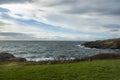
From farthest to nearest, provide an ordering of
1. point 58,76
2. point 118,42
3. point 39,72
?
point 118,42
point 39,72
point 58,76

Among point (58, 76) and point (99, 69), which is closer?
point (58, 76)

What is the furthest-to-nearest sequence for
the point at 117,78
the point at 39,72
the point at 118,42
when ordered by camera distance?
1. the point at 118,42
2. the point at 39,72
3. the point at 117,78

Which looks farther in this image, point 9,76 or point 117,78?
point 9,76

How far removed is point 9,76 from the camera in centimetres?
2028

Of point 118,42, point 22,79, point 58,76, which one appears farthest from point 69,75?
point 118,42

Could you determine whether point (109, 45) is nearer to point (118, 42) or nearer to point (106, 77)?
point (118, 42)

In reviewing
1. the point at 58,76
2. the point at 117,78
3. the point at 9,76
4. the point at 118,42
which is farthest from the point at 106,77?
the point at 118,42

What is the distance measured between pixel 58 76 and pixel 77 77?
1.63m

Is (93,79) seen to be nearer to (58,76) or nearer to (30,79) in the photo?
(58,76)

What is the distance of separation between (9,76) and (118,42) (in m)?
93.7

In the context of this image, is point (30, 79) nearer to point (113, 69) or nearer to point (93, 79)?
point (93, 79)

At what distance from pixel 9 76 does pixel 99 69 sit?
8.36 meters

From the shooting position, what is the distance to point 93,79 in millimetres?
18391

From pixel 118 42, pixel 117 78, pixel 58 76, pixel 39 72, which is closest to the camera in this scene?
pixel 117 78
